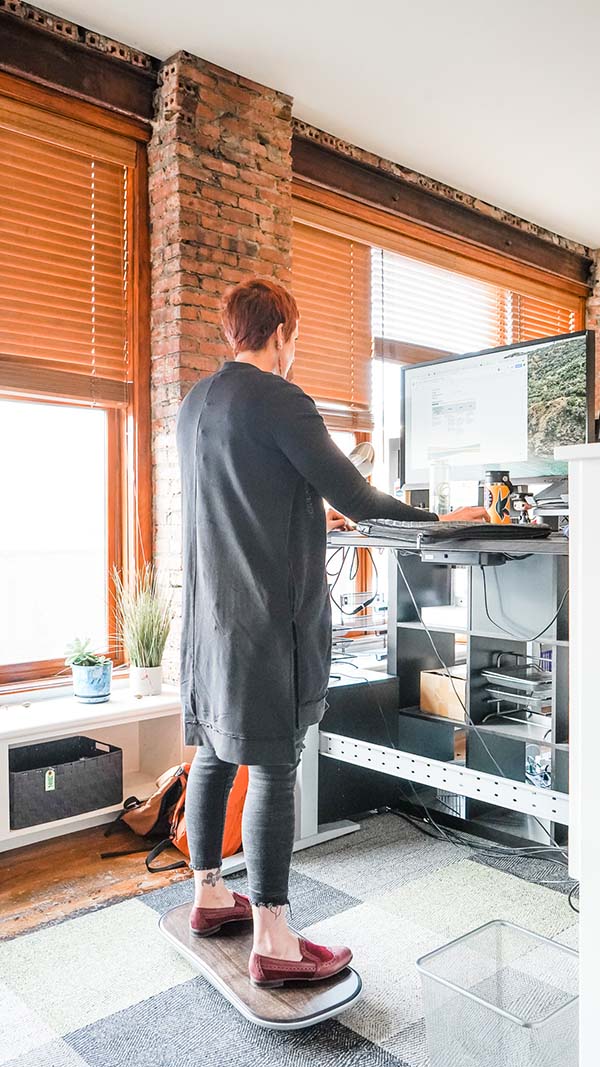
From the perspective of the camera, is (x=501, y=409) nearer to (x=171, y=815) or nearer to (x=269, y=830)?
(x=269, y=830)

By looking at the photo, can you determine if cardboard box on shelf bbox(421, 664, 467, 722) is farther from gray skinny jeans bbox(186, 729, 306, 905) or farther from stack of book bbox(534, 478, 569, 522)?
gray skinny jeans bbox(186, 729, 306, 905)

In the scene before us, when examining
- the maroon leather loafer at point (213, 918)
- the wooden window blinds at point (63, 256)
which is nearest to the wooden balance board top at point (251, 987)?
the maroon leather loafer at point (213, 918)

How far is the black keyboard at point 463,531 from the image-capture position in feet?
6.28

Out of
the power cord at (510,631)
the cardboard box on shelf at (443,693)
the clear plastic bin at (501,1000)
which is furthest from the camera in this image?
the cardboard box on shelf at (443,693)

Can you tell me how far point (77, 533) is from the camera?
3.14 m

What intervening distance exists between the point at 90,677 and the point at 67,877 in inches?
25.2

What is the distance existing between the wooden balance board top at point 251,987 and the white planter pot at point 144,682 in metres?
1.06

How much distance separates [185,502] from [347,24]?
2118mm

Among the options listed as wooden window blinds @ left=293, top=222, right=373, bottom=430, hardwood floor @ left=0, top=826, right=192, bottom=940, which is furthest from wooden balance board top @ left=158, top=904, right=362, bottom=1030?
wooden window blinds @ left=293, top=222, right=373, bottom=430

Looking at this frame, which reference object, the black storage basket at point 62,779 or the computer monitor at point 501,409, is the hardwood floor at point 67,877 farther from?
the computer monitor at point 501,409

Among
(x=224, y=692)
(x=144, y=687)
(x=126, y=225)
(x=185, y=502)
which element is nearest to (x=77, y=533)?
(x=144, y=687)

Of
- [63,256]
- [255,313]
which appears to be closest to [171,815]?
[255,313]

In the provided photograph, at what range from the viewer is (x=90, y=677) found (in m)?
2.84

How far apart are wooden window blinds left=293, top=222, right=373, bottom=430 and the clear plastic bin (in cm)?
265
